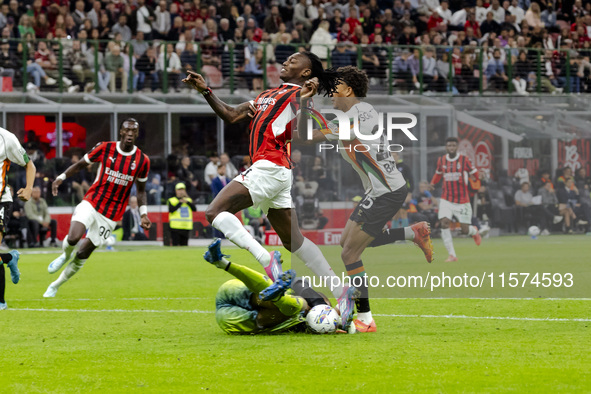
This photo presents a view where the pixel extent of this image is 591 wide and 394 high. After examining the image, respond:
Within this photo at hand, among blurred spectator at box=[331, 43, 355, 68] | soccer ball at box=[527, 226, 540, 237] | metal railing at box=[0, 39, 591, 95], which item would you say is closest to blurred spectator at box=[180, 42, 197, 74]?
metal railing at box=[0, 39, 591, 95]

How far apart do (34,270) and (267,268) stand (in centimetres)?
988

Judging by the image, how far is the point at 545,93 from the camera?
1155 inches

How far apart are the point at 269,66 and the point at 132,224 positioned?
19.5 ft

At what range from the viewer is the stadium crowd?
25.2m

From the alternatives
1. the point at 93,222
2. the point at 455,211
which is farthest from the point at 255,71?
the point at 455,211

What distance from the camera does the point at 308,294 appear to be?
7.79 m

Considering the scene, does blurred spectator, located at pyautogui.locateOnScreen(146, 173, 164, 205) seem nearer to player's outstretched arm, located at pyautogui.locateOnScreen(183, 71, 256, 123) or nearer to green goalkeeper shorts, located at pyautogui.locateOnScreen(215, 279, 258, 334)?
player's outstretched arm, located at pyautogui.locateOnScreen(183, 71, 256, 123)

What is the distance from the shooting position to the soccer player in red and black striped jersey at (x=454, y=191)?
11.5 m

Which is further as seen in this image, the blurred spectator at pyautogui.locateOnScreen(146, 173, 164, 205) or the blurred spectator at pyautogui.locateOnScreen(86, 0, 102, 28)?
the blurred spectator at pyautogui.locateOnScreen(86, 0, 102, 28)

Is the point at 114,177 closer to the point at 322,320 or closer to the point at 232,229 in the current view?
the point at 232,229

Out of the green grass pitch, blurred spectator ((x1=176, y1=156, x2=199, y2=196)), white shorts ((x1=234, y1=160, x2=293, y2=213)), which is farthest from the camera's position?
blurred spectator ((x1=176, y1=156, x2=199, y2=196))

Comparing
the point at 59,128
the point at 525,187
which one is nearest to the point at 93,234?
the point at 525,187

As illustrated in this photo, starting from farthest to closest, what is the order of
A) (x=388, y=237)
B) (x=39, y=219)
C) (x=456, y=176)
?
1. (x=39, y=219)
2. (x=456, y=176)
3. (x=388, y=237)

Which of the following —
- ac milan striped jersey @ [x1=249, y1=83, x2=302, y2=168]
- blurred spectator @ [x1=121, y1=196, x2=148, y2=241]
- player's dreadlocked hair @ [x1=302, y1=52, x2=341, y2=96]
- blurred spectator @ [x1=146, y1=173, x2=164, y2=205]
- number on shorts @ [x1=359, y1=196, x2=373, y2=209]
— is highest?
player's dreadlocked hair @ [x1=302, y1=52, x2=341, y2=96]
